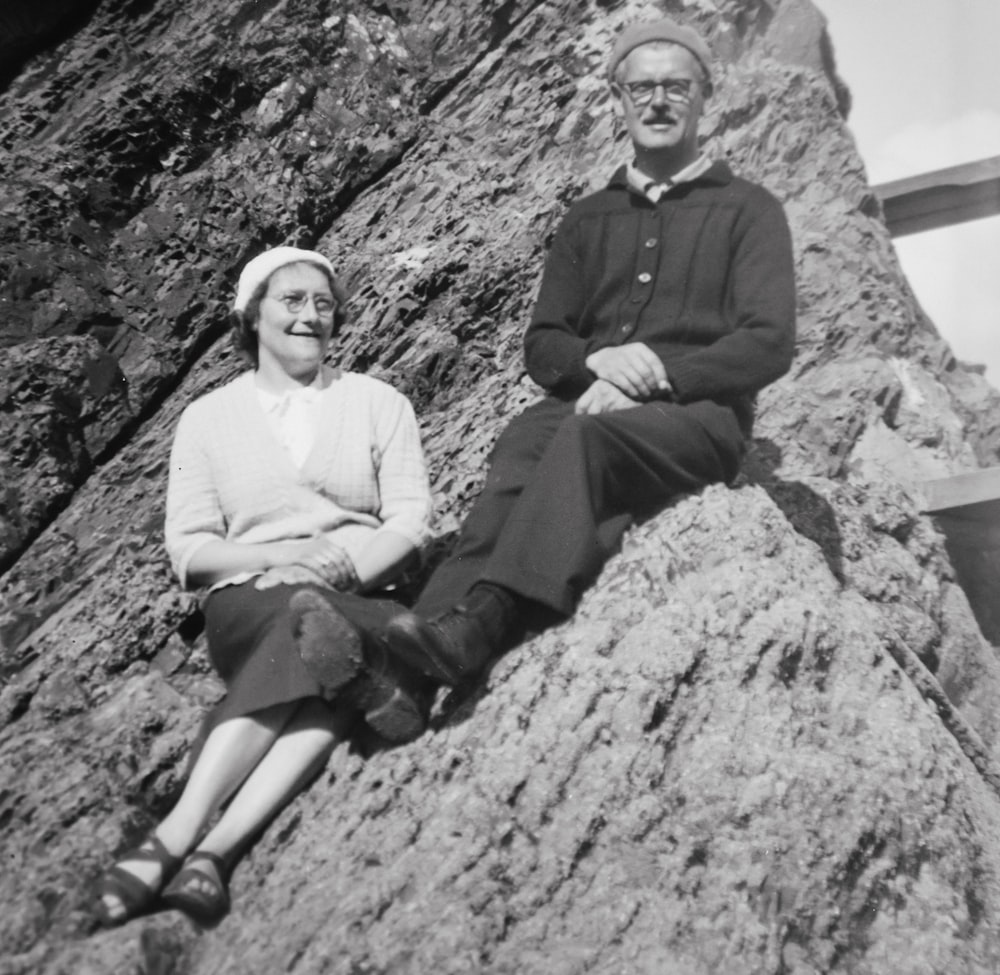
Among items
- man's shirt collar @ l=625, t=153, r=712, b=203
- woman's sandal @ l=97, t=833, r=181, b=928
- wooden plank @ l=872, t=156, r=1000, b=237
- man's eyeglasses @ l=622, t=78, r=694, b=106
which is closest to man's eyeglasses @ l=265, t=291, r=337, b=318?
man's shirt collar @ l=625, t=153, r=712, b=203

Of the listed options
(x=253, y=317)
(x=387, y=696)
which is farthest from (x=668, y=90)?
(x=387, y=696)

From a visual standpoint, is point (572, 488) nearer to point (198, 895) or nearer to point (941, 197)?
point (198, 895)

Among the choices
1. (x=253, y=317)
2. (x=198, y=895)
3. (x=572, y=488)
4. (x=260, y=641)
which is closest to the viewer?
(x=198, y=895)

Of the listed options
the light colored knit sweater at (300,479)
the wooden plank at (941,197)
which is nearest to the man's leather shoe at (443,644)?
the light colored knit sweater at (300,479)

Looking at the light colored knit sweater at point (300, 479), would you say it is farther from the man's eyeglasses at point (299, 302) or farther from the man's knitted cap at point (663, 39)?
the man's knitted cap at point (663, 39)

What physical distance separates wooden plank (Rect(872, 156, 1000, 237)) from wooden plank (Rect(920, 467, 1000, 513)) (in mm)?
1440

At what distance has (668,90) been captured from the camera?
178 inches

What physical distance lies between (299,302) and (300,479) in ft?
1.62

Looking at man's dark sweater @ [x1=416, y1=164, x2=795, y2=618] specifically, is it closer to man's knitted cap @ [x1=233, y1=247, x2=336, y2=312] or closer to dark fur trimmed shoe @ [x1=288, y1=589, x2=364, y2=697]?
dark fur trimmed shoe @ [x1=288, y1=589, x2=364, y2=697]

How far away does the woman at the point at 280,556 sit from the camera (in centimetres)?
338

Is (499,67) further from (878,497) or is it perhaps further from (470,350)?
(878,497)

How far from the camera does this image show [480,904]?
3.17m

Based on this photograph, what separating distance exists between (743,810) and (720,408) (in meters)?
1.13

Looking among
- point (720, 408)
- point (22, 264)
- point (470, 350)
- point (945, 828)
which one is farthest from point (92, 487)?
point (945, 828)
